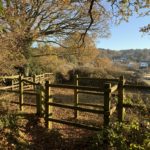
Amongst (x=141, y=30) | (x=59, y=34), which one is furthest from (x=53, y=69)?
(x=141, y=30)

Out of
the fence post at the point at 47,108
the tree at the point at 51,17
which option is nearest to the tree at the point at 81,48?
the tree at the point at 51,17

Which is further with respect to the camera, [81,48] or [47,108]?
[81,48]

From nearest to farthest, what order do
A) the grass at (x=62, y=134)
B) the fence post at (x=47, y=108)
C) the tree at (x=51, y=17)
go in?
1. the grass at (x=62, y=134)
2. the fence post at (x=47, y=108)
3. the tree at (x=51, y=17)

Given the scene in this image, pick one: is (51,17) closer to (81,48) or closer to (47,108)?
(81,48)

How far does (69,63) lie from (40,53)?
8.31 metres

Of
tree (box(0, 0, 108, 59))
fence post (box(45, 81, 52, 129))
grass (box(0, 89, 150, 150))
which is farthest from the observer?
tree (box(0, 0, 108, 59))

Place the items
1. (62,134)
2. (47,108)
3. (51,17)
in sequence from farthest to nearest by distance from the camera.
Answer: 1. (51,17)
2. (47,108)
3. (62,134)

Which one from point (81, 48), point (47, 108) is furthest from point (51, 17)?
point (47, 108)

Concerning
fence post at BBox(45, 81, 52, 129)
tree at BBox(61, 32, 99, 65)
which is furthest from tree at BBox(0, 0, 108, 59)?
fence post at BBox(45, 81, 52, 129)

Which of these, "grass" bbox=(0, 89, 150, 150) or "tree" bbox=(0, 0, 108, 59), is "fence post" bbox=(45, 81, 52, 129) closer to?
"grass" bbox=(0, 89, 150, 150)

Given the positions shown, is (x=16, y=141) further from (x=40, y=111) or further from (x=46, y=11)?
(x=46, y=11)

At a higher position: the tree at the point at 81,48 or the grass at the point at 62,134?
the tree at the point at 81,48

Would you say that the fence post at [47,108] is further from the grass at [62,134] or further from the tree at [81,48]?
the tree at [81,48]

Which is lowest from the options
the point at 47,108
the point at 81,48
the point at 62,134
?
the point at 62,134
